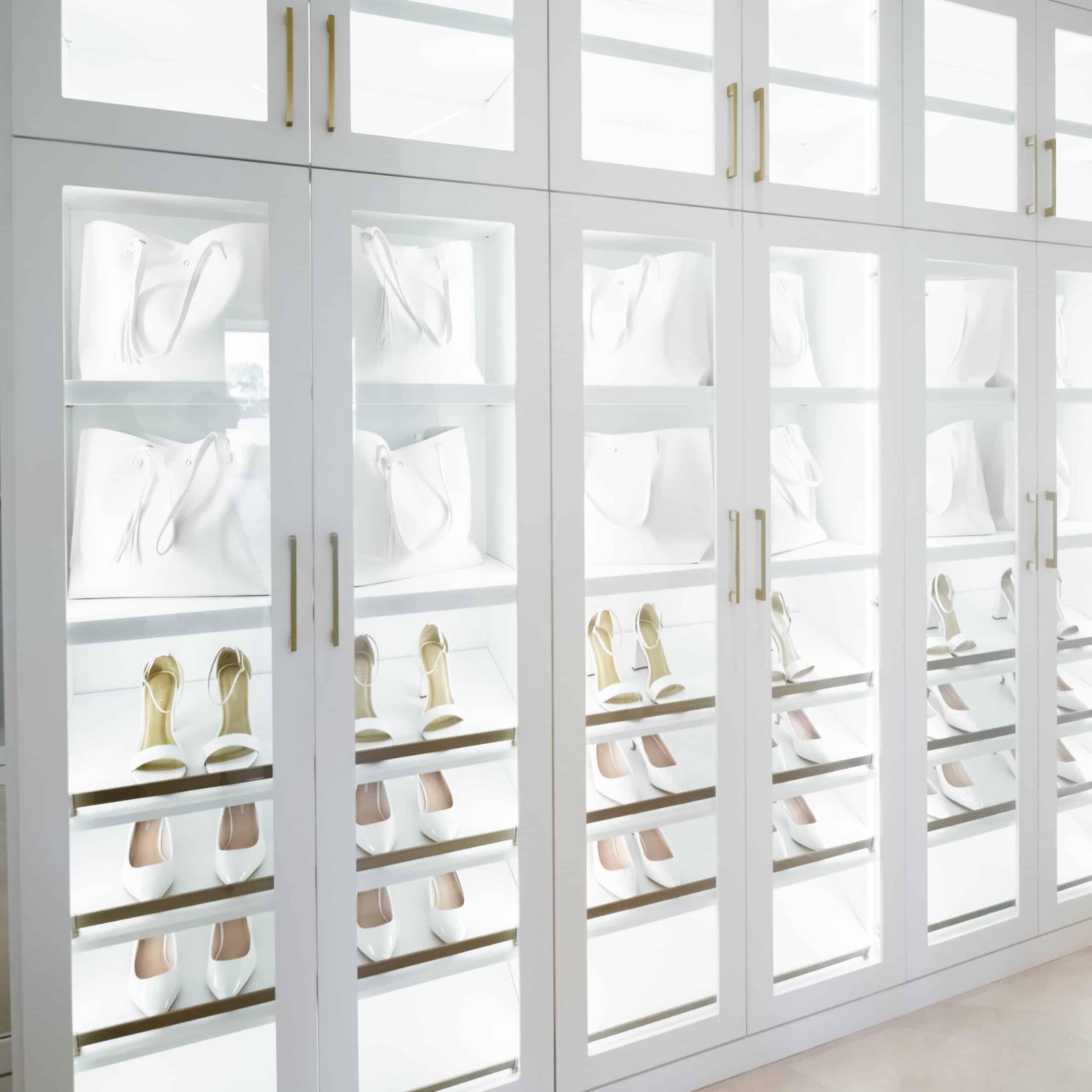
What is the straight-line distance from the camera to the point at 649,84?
166cm

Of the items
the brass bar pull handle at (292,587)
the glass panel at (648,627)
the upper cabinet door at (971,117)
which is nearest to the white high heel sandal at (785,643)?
the glass panel at (648,627)

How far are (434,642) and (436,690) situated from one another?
3.7 inches

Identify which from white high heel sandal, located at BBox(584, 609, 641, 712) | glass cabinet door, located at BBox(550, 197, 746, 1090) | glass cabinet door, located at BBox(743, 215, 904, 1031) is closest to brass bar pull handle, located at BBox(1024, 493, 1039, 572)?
glass cabinet door, located at BBox(743, 215, 904, 1031)

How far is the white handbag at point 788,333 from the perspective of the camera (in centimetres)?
179

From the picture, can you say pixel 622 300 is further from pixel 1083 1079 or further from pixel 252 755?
pixel 1083 1079

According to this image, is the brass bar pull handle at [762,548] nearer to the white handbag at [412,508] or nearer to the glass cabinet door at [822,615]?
the glass cabinet door at [822,615]

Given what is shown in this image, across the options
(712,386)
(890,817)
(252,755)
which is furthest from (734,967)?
(712,386)

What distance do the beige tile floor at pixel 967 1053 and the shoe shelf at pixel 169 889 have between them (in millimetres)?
1114

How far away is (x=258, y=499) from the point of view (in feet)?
4.56

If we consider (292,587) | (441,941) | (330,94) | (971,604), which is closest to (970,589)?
(971,604)

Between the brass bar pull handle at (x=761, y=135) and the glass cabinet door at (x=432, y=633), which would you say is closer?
the glass cabinet door at (x=432, y=633)

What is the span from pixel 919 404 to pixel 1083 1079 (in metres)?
1.55

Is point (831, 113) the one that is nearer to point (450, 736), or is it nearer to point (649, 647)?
point (649, 647)

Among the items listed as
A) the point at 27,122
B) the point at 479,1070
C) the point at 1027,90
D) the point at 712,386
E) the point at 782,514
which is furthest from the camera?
the point at 1027,90
